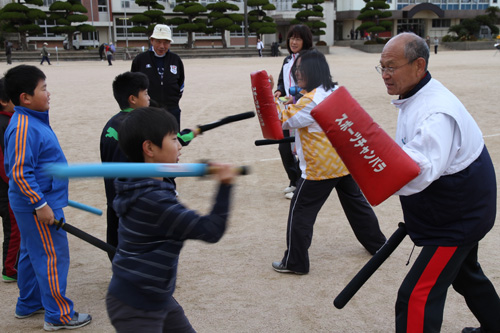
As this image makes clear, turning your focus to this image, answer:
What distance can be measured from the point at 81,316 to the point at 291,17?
5734 centimetres

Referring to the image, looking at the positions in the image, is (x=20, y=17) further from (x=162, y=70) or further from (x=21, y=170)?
(x=21, y=170)

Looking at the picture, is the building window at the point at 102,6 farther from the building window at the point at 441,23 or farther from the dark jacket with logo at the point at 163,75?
the dark jacket with logo at the point at 163,75

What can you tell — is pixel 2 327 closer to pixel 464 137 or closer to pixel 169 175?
pixel 169 175

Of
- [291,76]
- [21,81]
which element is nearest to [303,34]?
[291,76]

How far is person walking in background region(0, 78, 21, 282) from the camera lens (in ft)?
12.9

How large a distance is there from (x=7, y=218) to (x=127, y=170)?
8.65 feet

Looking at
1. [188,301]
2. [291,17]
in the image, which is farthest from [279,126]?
[291,17]

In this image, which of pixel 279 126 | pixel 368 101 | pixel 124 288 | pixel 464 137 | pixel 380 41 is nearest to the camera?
pixel 124 288

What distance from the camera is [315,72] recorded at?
4.21 meters

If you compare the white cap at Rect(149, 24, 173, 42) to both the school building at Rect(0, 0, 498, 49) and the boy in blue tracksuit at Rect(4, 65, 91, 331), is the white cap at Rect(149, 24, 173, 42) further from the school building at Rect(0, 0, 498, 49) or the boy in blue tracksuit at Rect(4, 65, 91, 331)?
the school building at Rect(0, 0, 498, 49)

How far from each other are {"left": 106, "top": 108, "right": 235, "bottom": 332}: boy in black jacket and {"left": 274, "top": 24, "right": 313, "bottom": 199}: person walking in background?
3856 millimetres

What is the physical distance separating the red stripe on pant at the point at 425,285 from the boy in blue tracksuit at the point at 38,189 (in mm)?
2181

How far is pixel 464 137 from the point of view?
2566 mm

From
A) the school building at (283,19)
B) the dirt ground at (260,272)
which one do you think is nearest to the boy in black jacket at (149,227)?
Answer: the dirt ground at (260,272)
